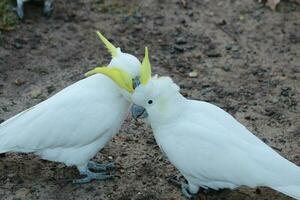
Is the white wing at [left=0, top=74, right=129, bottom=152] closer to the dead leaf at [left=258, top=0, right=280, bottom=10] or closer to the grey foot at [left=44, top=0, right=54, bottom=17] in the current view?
the grey foot at [left=44, top=0, right=54, bottom=17]

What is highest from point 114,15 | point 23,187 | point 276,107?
point 114,15

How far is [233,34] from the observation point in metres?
5.09

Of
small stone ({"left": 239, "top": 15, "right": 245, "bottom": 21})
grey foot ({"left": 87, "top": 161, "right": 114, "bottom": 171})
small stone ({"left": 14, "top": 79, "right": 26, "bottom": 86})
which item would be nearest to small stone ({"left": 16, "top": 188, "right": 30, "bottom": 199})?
grey foot ({"left": 87, "top": 161, "right": 114, "bottom": 171})

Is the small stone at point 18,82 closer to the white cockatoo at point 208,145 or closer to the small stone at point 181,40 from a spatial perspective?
the small stone at point 181,40

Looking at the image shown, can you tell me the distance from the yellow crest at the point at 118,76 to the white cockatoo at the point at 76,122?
0.13ft

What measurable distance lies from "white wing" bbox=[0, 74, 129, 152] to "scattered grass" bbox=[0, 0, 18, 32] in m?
1.81

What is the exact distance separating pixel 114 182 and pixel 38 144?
0.55 m

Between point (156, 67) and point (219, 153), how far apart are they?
163 cm

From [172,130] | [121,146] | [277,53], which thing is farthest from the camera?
[277,53]

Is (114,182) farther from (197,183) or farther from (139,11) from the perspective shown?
(139,11)

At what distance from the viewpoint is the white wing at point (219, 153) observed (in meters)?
3.14

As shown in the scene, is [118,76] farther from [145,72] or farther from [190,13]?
[190,13]

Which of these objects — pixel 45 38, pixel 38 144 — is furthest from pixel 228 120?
pixel 45 38

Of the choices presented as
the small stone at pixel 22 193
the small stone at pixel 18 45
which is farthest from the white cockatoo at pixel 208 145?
the small stone at pixel 18 45
